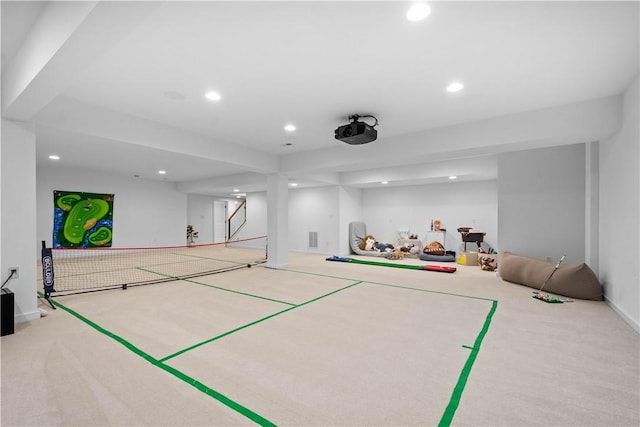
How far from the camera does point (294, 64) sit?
281 cm

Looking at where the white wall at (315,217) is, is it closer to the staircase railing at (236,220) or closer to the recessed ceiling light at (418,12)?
the staircase railing at (236,220)

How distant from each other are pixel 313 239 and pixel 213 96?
289 inches

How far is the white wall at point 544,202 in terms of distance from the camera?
5.30m

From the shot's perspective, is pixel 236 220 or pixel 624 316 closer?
pixel 624 316

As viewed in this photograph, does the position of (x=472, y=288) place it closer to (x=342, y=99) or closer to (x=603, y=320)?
(x=603, y=320)

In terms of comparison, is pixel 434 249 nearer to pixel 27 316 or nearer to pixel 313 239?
pixel 313 239

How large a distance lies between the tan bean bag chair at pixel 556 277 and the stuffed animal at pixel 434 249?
9.55 ft

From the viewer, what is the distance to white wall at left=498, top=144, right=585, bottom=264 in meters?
5.30

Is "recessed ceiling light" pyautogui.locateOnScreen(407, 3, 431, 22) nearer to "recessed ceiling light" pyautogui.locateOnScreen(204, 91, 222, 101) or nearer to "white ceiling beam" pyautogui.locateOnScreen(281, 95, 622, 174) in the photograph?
"recessed ceiling light" pyautogui.locateOnScreen(204, 91, 222, 101)

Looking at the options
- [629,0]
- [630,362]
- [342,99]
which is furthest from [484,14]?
[630,362]

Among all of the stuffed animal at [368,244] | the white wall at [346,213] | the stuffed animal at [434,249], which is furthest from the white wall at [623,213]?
the white wall at [346,213]

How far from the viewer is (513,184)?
6012 millimetres

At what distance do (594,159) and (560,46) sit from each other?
2983 millimetres

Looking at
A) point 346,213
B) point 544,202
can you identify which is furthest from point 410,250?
point 544,202
